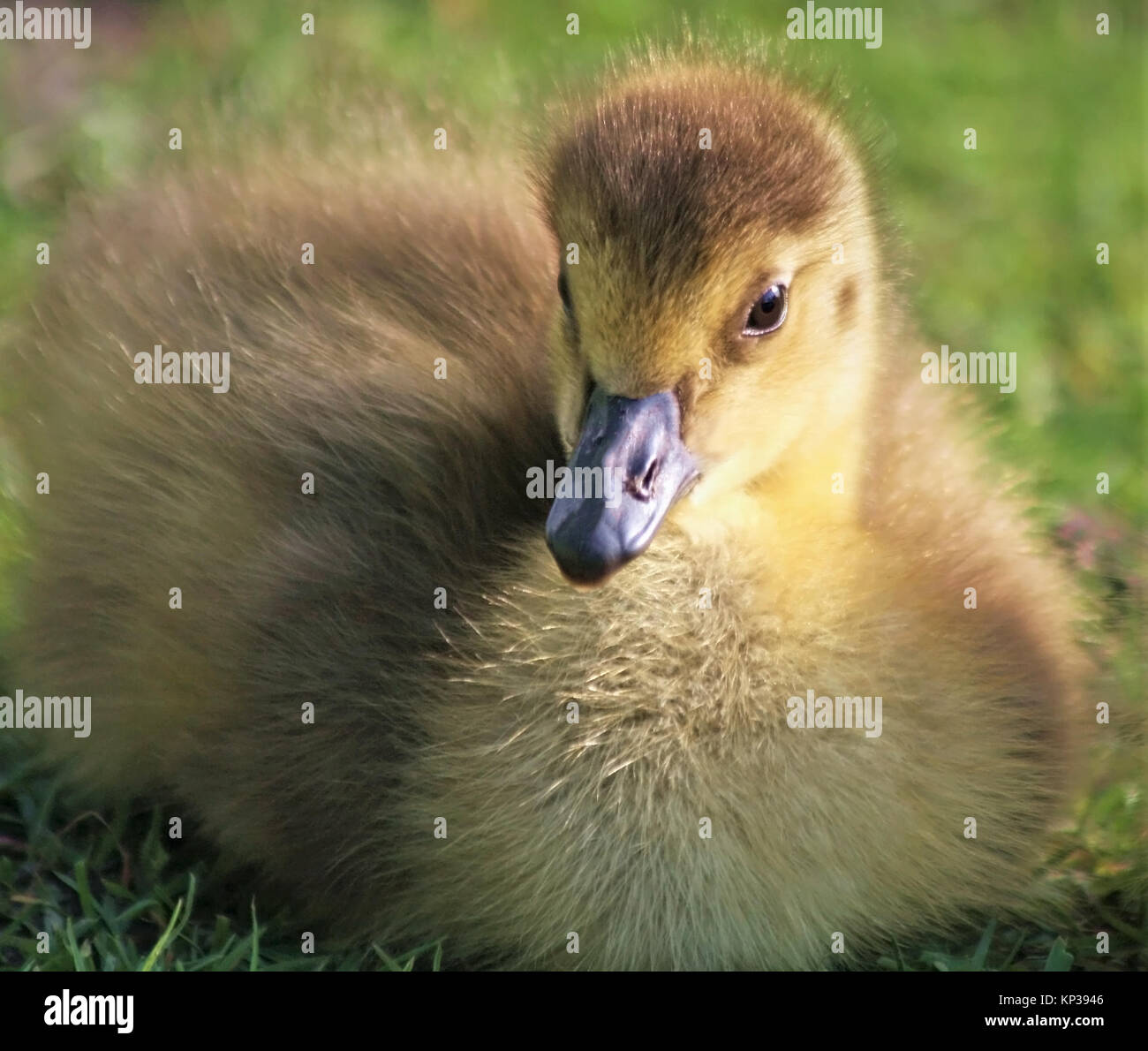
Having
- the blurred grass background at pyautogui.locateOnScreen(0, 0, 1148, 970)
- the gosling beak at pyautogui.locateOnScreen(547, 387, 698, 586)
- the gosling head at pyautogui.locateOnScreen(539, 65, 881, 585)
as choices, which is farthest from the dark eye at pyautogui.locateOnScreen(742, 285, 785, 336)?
the blurred grass background at pyautogui.locateOnScreen(0, 0, 1148, 970)

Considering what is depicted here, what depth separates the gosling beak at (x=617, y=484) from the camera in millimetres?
1830

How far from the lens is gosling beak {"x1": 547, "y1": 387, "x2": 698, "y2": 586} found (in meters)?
1.83

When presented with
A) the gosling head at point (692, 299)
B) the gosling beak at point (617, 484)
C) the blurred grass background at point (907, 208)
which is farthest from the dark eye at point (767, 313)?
the blurred grass background at point (907, 208)

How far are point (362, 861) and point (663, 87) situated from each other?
3.13 feet

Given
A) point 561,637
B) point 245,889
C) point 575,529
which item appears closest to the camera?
point 575,529

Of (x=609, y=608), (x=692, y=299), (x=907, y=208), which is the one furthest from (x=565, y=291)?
(x=907, y=208)

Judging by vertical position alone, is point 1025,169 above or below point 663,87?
above

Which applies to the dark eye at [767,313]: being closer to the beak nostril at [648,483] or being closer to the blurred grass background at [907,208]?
the beak nostril at [648,483]

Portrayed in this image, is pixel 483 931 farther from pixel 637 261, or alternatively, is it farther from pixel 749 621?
pixel 637 261

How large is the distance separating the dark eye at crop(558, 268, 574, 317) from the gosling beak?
0.12 meters

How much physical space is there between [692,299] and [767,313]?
0.48ft

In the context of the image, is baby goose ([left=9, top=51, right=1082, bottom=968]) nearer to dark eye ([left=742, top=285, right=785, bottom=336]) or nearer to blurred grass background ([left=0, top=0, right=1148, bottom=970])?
dark eye ([left=742, top=285, right=785, bottom=336])

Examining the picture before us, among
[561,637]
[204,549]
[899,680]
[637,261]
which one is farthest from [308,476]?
[899,680]
